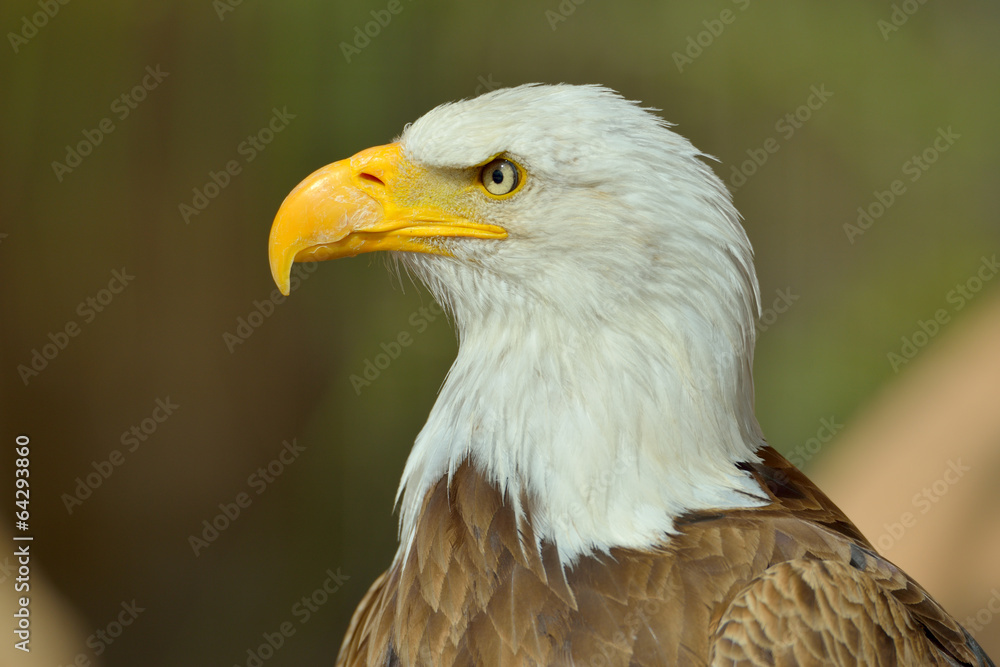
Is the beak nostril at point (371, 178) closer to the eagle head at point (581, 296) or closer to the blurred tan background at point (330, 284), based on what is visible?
the eagle head at point (581, 296)

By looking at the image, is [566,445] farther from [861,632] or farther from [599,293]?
[861,632]

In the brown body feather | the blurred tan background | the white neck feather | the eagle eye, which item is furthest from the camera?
the blurred tan background

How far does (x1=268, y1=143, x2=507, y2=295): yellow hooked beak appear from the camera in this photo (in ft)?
5.78

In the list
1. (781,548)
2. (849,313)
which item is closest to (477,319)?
(781,548)

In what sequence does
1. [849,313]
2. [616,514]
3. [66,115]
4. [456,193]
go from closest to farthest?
[616,514], [456,193], [66,115], [849,313]

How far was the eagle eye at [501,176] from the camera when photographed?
1713mm

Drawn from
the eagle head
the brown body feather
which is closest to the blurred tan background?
the brown body feather

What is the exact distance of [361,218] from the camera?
1.78 meters

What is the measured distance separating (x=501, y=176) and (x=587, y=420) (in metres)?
0.51

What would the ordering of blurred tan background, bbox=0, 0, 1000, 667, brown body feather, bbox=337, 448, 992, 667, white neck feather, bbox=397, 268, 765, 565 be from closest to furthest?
1. brown body feather, bbox=337, 448, 992, 667
2. white neck feather, bbox=397, 268, 765, 565
3. blurred tan background, bbox=0, 0, 1000, 667

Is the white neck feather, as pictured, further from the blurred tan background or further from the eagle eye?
the blurred tan background

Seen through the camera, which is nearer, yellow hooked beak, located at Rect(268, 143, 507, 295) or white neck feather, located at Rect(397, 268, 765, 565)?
white neck feather, located at Rect(397, 268, 765, 565)

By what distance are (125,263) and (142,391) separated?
23.9 inches

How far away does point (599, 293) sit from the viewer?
164cm
